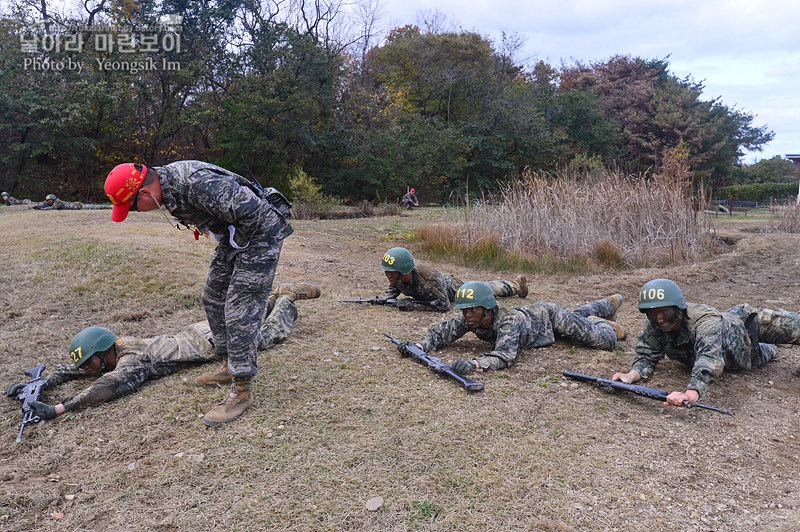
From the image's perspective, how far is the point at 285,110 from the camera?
73.2 feet

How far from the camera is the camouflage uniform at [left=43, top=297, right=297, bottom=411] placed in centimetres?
394

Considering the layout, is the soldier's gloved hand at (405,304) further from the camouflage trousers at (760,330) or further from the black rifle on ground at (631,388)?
the camouflage trousers at (760,330)

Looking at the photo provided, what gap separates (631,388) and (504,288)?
10.3 feet

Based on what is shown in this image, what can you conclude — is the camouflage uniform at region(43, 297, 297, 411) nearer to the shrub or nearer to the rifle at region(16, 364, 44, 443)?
the rifle at region(16, 364, 44, 443)

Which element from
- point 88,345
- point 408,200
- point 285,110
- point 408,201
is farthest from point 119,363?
point 285,110

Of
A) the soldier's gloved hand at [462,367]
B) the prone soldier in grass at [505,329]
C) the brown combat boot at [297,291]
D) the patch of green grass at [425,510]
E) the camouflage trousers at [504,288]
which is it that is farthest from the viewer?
the camouflage trousers at [504,288]

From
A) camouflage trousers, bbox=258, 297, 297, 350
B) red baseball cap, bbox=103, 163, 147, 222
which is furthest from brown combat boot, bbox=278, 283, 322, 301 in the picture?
red baseball cap, bbox=103, 163, 147, 222

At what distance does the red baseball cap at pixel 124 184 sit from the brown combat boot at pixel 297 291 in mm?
2617

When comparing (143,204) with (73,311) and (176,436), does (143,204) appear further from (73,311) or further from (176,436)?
(73,311)

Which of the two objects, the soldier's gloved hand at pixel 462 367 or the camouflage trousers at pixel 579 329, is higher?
the camouflage trousers at pixel 579 329

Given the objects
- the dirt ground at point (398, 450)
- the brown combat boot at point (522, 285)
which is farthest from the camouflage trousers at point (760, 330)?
the brown combat boot at point (522, 285)

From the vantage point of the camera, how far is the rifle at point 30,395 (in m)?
3.70

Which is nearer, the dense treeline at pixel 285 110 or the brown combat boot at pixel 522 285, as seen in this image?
the brown combat boot at pixel 522 285

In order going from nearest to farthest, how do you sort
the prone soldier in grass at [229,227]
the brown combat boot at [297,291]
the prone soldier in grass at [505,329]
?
the prone soldier in grass at [229,227] → the prone soldier in grass at [505,329] → the brown combat boot at [297,291]
